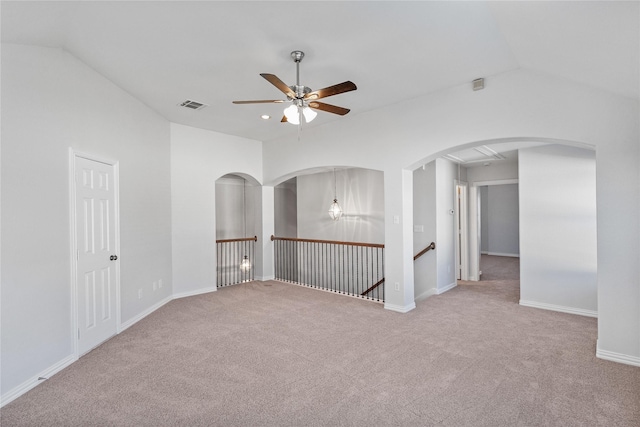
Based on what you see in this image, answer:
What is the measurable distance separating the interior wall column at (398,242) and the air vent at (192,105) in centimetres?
294

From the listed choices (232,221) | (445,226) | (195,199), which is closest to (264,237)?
(195,199)

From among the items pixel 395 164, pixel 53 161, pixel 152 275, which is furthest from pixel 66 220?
pixel 395 164

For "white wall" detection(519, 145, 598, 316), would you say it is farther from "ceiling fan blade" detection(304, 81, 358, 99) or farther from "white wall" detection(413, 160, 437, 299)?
"ceiling fan blade" detection(304, 81, 358, 99)

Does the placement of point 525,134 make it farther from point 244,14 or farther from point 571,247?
point 244,14

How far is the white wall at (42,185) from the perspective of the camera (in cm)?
256

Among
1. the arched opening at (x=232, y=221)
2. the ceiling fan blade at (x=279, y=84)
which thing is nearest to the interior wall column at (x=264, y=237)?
the arched opening at (x=232, y=221)

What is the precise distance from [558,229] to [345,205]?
180 inches

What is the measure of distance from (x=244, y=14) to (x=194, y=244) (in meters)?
4.22

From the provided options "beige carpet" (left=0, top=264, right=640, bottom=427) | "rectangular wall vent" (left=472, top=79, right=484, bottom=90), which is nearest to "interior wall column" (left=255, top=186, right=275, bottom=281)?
"beige carpet" (left=0, top=264, right=640, bottom=427)

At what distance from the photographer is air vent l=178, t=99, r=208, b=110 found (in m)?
4.57

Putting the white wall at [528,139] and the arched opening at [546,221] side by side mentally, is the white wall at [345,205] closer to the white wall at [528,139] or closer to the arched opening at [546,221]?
the arched opening at [546,221]

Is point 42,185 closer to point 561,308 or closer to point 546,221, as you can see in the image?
point 546,221

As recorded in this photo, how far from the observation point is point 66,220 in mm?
3143

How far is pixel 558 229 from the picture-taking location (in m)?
4.91
